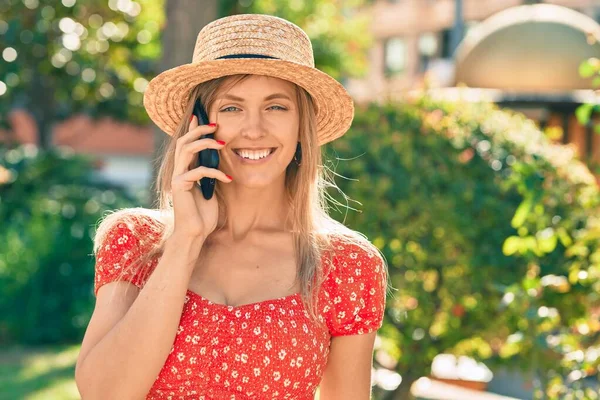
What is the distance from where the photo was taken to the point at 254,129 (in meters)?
3.20

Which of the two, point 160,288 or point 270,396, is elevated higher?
point 160,288

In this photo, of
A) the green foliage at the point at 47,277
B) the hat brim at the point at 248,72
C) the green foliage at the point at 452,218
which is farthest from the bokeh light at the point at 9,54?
the hat brim at the point at 248,72

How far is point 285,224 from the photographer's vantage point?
11.6 ft

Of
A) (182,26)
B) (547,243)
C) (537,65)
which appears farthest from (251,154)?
(537,65)

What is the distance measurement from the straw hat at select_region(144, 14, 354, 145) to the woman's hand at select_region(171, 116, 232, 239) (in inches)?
8.4

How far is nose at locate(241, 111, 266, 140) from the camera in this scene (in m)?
3.20

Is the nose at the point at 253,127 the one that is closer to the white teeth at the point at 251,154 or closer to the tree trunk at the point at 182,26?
the white teeth at the point at 251,154

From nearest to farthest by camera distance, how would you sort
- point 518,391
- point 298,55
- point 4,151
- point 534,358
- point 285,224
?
point 298,55
point 285,224
point 534,358
point 518,391
point 4,151

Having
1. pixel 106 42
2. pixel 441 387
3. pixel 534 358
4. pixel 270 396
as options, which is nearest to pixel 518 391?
pixel 441 387

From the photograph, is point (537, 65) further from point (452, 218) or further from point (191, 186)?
point (191, 186)

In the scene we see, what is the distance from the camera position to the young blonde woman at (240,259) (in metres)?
2.99

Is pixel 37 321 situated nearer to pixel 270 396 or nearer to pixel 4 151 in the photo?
pixel 4 151

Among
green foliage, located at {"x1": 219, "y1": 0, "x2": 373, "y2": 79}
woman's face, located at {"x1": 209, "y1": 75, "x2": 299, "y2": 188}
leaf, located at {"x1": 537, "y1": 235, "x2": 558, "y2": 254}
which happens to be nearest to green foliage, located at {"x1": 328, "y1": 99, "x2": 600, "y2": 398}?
leaf, located at {"x1": 537, "y1": 235, "x2": 558, "y2": 254}

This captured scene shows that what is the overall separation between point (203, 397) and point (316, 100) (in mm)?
1063
